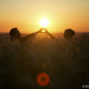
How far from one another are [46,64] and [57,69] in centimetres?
103

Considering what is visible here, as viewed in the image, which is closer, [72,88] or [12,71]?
[72,88]

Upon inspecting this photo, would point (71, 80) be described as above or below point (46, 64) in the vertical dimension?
below

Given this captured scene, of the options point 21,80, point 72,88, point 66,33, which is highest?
point 66,33

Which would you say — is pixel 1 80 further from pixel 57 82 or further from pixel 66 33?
pixel 66 33

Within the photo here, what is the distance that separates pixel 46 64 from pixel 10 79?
9.23 ft

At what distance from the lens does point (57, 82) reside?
21.5 feet

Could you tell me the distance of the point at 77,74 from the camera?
294 inches

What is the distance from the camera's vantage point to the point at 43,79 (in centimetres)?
670

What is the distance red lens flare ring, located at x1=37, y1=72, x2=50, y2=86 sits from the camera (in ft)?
21.0

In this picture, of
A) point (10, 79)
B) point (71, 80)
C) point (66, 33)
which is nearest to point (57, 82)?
point (71, 80)

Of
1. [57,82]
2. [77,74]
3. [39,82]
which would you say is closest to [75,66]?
[77,74]

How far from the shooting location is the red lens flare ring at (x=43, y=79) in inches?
252

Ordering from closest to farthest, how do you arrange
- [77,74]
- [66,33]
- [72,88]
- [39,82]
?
[72,88] → [39,82] → [77,74] → [66,33]

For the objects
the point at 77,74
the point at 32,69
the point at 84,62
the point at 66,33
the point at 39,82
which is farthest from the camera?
the point at 66,33
